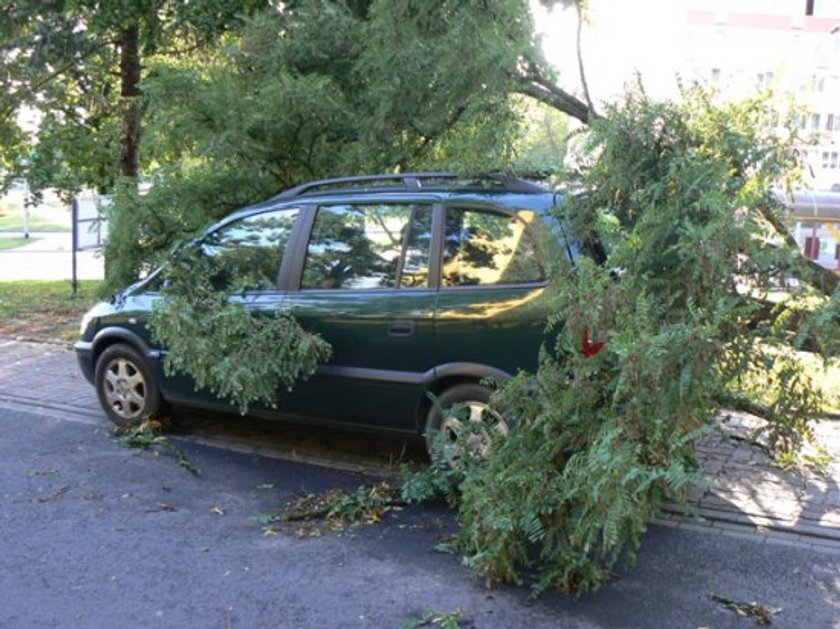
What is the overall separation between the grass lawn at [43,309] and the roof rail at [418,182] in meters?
2.84

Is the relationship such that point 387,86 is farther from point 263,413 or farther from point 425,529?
point 425,529

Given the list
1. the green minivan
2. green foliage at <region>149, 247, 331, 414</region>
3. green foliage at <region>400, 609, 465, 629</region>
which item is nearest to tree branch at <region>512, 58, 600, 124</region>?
the green minivan

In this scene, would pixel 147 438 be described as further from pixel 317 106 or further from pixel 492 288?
pixel 317 106

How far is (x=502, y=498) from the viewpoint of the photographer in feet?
13.7

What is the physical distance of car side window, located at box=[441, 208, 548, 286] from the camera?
5172 mm

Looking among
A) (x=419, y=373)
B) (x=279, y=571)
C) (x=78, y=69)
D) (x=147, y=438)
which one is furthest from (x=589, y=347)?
(x=78, y=69)

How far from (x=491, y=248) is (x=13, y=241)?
127 ft

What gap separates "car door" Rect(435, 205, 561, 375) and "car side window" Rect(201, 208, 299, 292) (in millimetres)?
1262

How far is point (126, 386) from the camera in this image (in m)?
6.73

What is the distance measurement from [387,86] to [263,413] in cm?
294

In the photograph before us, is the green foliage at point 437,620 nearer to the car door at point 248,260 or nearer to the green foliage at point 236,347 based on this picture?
the green foliage at point 236,347

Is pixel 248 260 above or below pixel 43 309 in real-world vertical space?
above

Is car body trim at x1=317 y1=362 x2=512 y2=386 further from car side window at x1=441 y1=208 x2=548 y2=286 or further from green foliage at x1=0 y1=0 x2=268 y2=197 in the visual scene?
green foliage at x1=0 y1=0 x2=268 y2=197

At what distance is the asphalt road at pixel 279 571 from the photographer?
388 cm
